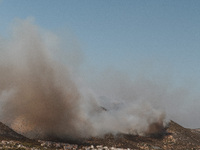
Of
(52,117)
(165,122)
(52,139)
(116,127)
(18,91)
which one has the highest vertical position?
(165,122)

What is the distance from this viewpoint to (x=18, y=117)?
7306cm

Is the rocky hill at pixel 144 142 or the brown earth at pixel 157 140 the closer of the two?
the rocky hill at pixel 144 142

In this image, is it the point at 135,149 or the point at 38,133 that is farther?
the point at 135,149

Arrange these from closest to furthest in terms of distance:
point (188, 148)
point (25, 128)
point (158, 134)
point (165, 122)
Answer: point (25, 128) < point (188, 148) < point (158, 134) < point (165, 122)

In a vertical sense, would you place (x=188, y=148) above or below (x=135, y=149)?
above

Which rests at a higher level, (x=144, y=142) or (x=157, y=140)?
(x=157, y=140)

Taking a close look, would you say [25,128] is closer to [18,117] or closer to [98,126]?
[18,117]

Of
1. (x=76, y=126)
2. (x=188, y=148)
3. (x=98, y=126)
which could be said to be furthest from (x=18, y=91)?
(x=188, y=148)

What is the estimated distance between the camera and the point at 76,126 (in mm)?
83688

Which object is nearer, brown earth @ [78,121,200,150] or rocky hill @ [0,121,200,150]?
rocky hill @ [0,121,200,150]

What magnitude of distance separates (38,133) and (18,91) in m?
15.6

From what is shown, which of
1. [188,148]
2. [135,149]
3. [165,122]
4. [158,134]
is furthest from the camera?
[165,122]

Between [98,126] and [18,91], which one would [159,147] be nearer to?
[98,126]

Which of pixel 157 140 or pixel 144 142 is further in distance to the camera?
pixel 157 140
